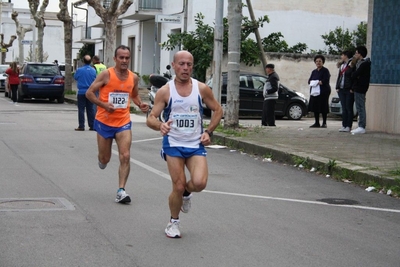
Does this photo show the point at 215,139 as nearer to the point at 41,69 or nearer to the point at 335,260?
the point at 335,260


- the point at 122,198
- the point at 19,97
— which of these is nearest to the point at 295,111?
the point at 19,97

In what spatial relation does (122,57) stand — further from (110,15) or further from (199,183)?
(110,15)

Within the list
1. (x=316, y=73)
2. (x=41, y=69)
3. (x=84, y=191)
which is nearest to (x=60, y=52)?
(x=41, y=69)

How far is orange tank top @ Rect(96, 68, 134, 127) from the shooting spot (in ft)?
30.5

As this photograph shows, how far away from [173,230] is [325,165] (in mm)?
5291

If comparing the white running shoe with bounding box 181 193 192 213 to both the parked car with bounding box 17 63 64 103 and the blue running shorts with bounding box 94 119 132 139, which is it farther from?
the parked car with bounding box 17 63 64 103

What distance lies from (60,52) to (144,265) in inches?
3558

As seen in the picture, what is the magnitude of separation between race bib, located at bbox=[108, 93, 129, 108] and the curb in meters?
3.69

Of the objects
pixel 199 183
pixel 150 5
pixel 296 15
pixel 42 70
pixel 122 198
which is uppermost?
pixel 150 5

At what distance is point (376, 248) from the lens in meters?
6.90

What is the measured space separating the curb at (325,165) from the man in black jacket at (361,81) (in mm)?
3278

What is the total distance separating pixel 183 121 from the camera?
7.03 metres

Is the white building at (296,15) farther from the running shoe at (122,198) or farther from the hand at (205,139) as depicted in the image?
the hand at (205,139)

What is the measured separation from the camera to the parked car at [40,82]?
30969 mm
